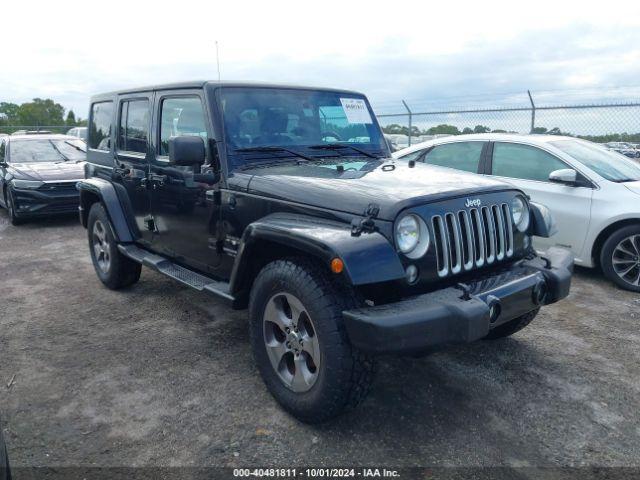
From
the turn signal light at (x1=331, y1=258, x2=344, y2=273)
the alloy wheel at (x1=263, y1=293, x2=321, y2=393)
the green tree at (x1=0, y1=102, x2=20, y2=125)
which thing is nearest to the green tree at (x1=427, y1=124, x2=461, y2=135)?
the alloy wheel at (x1=263, y1=293, x2=321, y2=393)

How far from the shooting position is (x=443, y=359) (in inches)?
147

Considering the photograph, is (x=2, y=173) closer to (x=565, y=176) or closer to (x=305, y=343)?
(x=305, y=343)

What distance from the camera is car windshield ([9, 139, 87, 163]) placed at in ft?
31.9

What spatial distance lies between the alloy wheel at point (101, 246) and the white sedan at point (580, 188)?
4.16 m

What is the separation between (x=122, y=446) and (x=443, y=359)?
2184 millimetres

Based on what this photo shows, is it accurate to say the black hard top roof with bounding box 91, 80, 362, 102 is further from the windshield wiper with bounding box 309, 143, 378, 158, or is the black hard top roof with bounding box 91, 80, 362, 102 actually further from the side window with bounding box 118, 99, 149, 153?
the windshield wiper with bounding box 309, 143, 378, 158

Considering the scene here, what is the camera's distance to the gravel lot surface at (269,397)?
8.96ft

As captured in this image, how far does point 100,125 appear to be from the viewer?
5383mm

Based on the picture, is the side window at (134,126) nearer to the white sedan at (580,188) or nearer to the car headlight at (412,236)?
the car headlight at (412,236)

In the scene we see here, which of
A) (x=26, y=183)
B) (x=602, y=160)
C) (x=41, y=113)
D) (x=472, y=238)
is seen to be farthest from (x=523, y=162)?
(x=41, y=113)

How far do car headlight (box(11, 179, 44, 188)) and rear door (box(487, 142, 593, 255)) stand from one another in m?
7.30

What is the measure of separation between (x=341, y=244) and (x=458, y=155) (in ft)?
14.0

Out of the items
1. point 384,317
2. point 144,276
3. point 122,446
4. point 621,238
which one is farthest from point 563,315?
point 144,276

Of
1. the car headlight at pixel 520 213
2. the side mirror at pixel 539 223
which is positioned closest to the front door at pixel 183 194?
the car headlight at pixel 520 213
